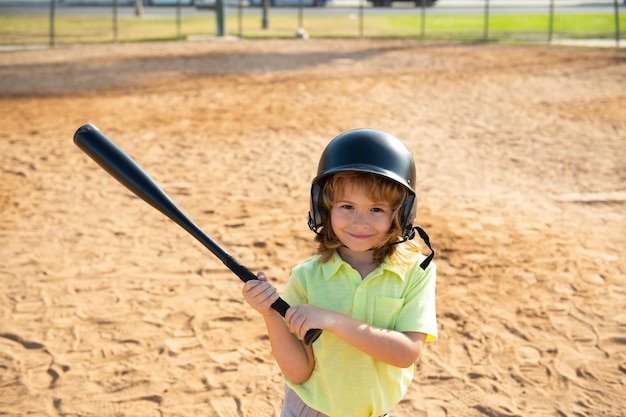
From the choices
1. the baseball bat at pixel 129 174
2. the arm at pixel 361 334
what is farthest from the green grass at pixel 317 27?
the arm at pixel 361 334

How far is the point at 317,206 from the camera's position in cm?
253

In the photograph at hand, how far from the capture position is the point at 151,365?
15.0ft

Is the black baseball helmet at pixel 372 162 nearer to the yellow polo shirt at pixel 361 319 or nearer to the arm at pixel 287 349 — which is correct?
the yellow polo shirt at pixel 361 319

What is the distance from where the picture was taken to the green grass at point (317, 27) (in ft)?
74.6

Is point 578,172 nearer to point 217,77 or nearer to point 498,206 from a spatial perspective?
point 498,206

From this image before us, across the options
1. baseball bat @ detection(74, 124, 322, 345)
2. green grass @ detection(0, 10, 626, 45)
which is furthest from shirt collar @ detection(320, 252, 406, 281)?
green grass @ detection(0, 10, 626, 45)

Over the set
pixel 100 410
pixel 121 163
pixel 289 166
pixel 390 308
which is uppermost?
pixel 121 163

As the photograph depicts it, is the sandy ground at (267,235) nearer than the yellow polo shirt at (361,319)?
No

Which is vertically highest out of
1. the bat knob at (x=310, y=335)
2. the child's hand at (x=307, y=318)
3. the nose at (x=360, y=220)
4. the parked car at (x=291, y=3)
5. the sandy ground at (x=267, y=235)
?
the parked car at (x=291, y=3)

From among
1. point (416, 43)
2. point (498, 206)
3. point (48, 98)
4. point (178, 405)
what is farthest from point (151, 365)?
point (416, 43)

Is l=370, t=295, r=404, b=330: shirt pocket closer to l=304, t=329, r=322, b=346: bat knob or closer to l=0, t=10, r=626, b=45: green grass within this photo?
l=304, t=329, r=322, b=346: bat knob

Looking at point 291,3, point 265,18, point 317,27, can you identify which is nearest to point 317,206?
point 265,18

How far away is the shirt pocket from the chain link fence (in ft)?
62.5

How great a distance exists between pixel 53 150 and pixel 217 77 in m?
5.78
